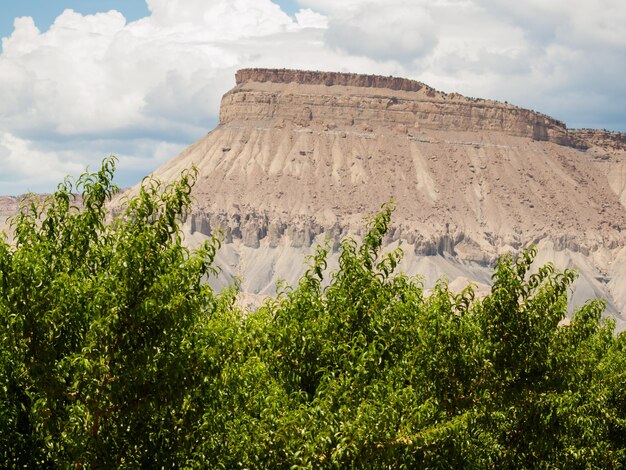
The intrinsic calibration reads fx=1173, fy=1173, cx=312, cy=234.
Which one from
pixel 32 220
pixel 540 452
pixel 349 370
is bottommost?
pixel 540 452

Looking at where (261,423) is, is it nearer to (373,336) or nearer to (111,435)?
(111,435)

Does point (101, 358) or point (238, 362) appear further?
point (238, 362)

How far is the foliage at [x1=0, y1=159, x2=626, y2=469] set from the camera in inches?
821

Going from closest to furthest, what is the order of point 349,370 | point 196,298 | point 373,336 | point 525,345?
point 196,298
point 349,370
point 373,336
point 525,345

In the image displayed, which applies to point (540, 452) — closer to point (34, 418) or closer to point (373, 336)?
point (373, 336)

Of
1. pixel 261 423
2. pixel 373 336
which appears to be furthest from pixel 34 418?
pixel 373 336

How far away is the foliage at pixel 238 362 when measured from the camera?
20859 millimetres

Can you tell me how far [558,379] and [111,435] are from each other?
44.7ft

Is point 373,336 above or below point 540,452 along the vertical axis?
above

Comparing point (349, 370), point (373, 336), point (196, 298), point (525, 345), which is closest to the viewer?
point (196, 298)

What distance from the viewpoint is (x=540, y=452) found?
30.1 m

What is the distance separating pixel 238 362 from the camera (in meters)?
24.1

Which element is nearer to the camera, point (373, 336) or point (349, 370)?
point (349, 370)

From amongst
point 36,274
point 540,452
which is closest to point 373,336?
point 540,452
